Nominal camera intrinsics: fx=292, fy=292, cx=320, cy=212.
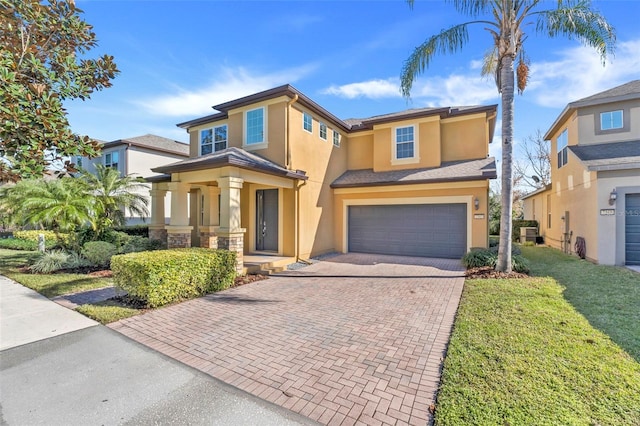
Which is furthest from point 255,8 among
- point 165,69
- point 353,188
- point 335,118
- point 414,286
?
point 414,286

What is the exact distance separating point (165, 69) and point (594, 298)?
1403 centimetres

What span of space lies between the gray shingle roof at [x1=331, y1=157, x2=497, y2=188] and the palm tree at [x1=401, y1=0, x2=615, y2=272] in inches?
100

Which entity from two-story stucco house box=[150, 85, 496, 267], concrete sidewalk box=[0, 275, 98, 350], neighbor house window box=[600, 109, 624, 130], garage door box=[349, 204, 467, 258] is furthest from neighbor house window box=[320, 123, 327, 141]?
neighbor house window box=[600, 109, 624, 130]

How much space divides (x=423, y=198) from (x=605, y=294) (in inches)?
266

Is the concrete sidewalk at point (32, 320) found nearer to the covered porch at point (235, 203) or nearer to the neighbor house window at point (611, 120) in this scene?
the covered porch at point (235, 203)

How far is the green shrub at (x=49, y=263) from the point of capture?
999 cm

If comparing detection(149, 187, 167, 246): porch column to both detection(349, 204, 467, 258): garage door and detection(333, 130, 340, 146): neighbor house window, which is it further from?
detection(349, 204, 467, 258): garage door

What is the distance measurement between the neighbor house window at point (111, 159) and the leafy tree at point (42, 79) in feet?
64.0

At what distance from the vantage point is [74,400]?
331 cm

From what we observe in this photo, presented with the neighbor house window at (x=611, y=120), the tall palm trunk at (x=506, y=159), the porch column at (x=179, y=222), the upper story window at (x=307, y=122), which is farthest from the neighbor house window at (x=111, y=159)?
the neighbor house window at (x=611, y=120)

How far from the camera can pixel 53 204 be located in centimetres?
1017

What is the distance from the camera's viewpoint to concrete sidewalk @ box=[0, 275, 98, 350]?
16.5ft

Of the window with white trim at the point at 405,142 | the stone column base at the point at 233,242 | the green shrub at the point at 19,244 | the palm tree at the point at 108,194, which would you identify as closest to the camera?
the stone column base at the point at 233,242

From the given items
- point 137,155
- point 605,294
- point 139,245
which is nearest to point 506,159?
point 605,294
